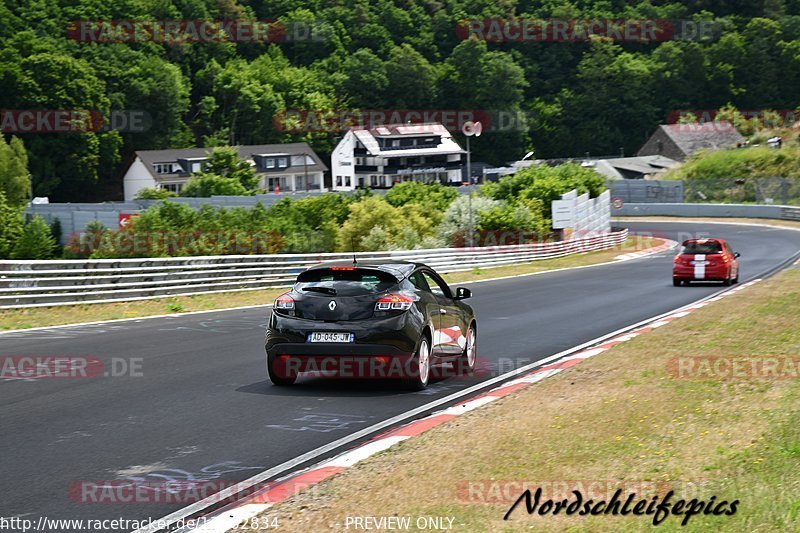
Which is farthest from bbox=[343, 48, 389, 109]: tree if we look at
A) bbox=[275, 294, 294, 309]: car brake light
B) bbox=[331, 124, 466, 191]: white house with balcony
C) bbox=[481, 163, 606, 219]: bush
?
bbox=[275, 294, 294, 309]: car brake light

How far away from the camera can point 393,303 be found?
38.4 feet

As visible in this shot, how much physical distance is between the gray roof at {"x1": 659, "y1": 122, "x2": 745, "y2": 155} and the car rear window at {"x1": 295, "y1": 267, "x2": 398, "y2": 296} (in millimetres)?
129320

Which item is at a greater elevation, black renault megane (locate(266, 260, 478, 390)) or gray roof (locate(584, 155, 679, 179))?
gray roof (locate(584, 155, 679, 179))

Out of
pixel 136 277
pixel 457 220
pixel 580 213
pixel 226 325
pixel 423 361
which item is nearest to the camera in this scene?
pixel 423 361

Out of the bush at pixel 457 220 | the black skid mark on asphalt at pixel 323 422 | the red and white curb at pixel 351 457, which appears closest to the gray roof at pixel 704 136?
the bush at pixel 457 220

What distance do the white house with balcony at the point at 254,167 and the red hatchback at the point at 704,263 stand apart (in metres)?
93.4

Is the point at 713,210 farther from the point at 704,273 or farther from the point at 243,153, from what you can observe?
the point at 243,153

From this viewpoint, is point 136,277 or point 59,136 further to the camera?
point 59,136

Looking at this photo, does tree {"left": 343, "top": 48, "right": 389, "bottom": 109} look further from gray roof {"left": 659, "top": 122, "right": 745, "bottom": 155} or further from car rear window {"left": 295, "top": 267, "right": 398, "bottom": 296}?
car rear window {"left": 295, "top": 267, "right": 398, "bottom": 296}

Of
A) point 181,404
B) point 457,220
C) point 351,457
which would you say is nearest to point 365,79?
point 457,220

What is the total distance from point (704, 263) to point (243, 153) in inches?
4220

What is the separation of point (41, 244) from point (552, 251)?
31.8 m

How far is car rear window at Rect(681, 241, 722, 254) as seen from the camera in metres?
30.5

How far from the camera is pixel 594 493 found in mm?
6562
